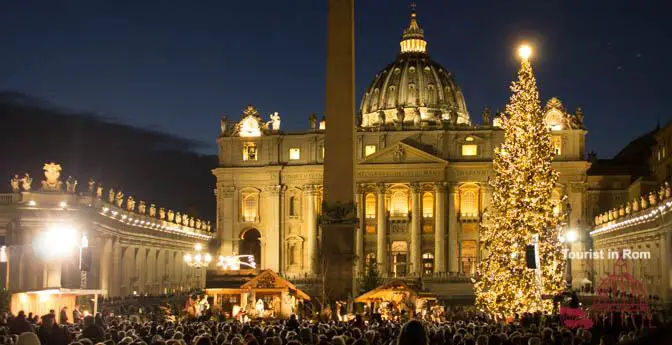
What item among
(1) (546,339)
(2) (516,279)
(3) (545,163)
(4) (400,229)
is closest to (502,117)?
(3) (545,163)

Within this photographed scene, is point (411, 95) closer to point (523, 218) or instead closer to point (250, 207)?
point (250, 207)

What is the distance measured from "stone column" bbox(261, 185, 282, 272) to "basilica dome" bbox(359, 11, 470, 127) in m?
28.2

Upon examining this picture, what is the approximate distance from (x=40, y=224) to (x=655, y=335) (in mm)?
64767

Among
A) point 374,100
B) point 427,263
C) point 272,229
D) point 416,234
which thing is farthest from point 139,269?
point 374,100

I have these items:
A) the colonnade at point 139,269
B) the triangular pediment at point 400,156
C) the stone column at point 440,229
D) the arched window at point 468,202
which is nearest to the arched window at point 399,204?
the stone column at point 440,229

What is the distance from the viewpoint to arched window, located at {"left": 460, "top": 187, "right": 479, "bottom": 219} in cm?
10925

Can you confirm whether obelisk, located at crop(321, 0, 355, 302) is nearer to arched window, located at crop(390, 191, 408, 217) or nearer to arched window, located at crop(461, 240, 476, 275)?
arched window, located at crop(461, 240, 476, 275)

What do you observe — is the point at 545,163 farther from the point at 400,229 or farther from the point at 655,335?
the point at 400,229

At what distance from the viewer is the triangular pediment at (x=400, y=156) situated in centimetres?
10756

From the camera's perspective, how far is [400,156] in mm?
108062

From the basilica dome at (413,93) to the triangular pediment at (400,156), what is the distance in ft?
88.2

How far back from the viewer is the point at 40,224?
65.8 m

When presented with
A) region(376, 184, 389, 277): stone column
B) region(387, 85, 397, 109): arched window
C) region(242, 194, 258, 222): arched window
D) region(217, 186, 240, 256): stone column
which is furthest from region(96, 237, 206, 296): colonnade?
region(387, 85, 397, 109): arched window

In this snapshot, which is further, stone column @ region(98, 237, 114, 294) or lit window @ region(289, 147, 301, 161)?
lit window @ region(289, 147, 301, 161)
